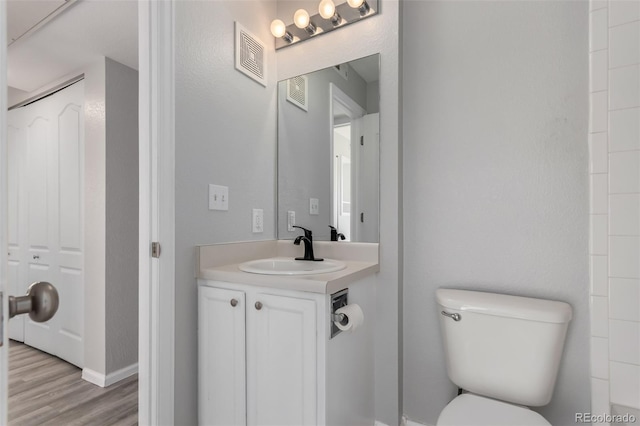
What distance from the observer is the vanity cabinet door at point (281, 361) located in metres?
1.16

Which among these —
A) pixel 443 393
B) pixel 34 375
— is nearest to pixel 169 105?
pixel 443 393

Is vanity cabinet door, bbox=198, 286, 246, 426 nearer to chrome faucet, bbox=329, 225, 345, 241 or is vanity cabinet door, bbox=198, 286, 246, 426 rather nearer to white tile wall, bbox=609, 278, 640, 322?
chrome faucet, bbox=329, 225, 345, 241

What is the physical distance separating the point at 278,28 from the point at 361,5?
481 mm

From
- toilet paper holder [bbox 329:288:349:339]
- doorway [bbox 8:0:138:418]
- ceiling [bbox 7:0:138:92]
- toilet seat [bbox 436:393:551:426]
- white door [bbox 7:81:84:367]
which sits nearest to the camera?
toilet seat [bbox 436:393:551:426]

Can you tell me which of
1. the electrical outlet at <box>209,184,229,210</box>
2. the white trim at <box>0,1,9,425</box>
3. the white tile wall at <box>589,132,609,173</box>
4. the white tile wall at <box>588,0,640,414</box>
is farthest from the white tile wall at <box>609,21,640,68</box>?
the white trim at <box>0,1,9,425</box>

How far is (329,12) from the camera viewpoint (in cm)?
172

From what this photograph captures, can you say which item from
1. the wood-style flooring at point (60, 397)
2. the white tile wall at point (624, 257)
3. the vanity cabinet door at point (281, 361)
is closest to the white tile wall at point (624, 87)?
the white tile wall at point (624, 257)

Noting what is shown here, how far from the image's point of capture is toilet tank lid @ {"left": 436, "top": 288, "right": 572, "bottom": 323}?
120 cm

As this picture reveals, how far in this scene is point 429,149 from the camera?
1.62 m

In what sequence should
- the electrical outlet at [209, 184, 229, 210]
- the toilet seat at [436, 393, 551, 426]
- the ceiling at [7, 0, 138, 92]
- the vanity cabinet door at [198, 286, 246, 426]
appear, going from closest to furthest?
the toilet seat at [436, 393, 551, 426] < the vanity cabinet door at [198, 286, 246, 426] < the electrical outlet at [209, 184, 229, 210] < the ceiling at [7, 0, 138, 92]

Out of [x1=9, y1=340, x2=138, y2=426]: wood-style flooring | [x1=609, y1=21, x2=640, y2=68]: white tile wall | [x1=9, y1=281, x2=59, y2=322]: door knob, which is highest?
[x1=609, y1=21, x2=640, y2=68]: white tile wall

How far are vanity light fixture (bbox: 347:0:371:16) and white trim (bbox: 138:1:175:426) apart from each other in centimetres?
85

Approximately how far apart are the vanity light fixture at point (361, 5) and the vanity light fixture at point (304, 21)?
0.25m

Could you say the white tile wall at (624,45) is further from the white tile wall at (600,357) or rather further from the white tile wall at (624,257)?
the white tile wall at (600,357)
